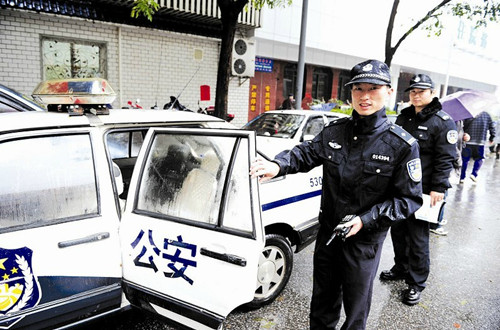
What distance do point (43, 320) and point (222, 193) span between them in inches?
45.3

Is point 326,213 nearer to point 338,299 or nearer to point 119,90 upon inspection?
point 338,299

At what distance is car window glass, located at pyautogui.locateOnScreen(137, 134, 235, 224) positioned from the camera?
1973 mm

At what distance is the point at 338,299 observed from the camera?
2.28 metres

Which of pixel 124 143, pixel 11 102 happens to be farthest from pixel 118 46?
pixel 124 143

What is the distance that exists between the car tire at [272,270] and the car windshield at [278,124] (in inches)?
121

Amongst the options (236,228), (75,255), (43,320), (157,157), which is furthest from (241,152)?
(43,320)

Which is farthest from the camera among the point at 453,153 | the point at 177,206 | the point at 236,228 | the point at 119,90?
the point at 119,90

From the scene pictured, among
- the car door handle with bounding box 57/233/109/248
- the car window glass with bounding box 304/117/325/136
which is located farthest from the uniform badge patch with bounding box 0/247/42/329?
the car window glass with bounding box 304/117/325/136

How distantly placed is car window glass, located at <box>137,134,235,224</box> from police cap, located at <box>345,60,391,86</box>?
30.7 inches

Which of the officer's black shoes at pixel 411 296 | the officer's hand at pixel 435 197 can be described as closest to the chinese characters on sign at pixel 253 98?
the officer's hand at pixel 435 197

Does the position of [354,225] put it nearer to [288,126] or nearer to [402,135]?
[402,135]

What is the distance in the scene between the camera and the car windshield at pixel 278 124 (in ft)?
19.2

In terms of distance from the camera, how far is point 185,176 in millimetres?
2137

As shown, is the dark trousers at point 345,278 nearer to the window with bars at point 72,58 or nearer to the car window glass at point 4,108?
the car window glass at point 4,108
